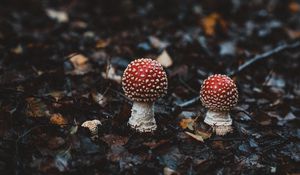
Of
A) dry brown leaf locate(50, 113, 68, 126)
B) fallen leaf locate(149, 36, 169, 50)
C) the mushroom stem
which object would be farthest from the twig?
dry brown leaf locate(50, 113, 68, 126)

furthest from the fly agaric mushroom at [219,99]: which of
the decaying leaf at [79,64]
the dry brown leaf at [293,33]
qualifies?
the dry brown leaf at [293,33]

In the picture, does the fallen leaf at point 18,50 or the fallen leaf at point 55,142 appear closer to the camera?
the fallen leaf at point 55,142

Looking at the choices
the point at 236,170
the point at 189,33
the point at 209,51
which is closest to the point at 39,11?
the point at 189,33

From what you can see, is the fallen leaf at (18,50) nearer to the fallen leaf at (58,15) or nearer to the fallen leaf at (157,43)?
the fallen leaf at (58,15)

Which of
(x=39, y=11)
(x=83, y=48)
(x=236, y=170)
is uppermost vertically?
Result: (x=39, y=11)

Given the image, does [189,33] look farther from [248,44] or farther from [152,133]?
[152,133]

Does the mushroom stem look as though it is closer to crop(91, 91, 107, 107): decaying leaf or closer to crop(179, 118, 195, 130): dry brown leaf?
crop(179, 118, 195, 130): dry brown leaf
